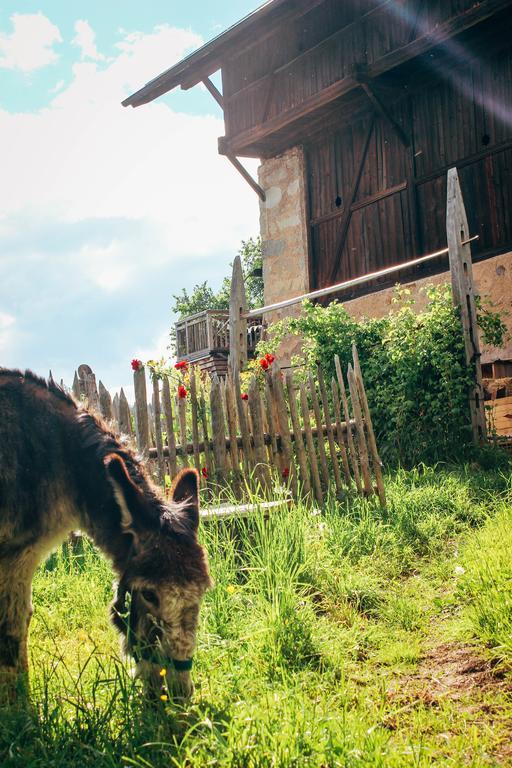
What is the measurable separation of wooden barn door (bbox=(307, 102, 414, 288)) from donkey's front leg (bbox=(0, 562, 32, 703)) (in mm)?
12018

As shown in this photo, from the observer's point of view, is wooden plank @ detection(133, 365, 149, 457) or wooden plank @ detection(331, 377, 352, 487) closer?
wooden plank @ detection(133, 365, 149, 457)

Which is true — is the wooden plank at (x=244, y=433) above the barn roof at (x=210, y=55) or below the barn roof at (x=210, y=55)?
below

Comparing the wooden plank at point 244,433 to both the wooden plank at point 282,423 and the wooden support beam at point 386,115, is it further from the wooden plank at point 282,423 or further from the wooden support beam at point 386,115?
the wooden support beam at point 386,115

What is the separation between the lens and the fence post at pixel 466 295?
9484mm

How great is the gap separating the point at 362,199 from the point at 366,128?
4.88 ft

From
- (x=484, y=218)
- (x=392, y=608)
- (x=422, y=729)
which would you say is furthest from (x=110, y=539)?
(x=484, y=218)

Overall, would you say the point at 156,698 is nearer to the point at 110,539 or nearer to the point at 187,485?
the point at 110,539

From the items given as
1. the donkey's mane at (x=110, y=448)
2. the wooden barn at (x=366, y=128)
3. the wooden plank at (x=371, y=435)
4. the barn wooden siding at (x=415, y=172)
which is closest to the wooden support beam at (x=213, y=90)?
the wooden barn at (x=366, y=128)

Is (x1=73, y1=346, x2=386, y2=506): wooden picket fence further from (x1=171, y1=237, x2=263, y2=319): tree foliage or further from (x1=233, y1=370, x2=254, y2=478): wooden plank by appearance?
(x1=171, y1=237, x2=263, y2=319): tree foliage

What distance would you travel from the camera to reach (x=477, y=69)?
43.6ft

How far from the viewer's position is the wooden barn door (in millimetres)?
14523

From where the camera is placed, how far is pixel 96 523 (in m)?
3.45

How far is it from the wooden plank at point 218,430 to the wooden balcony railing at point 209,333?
1813 cm

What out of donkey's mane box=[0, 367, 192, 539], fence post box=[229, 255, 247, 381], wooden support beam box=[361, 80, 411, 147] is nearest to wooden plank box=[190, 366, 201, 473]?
donkey's mane box=[0, 367, 192, 539]
